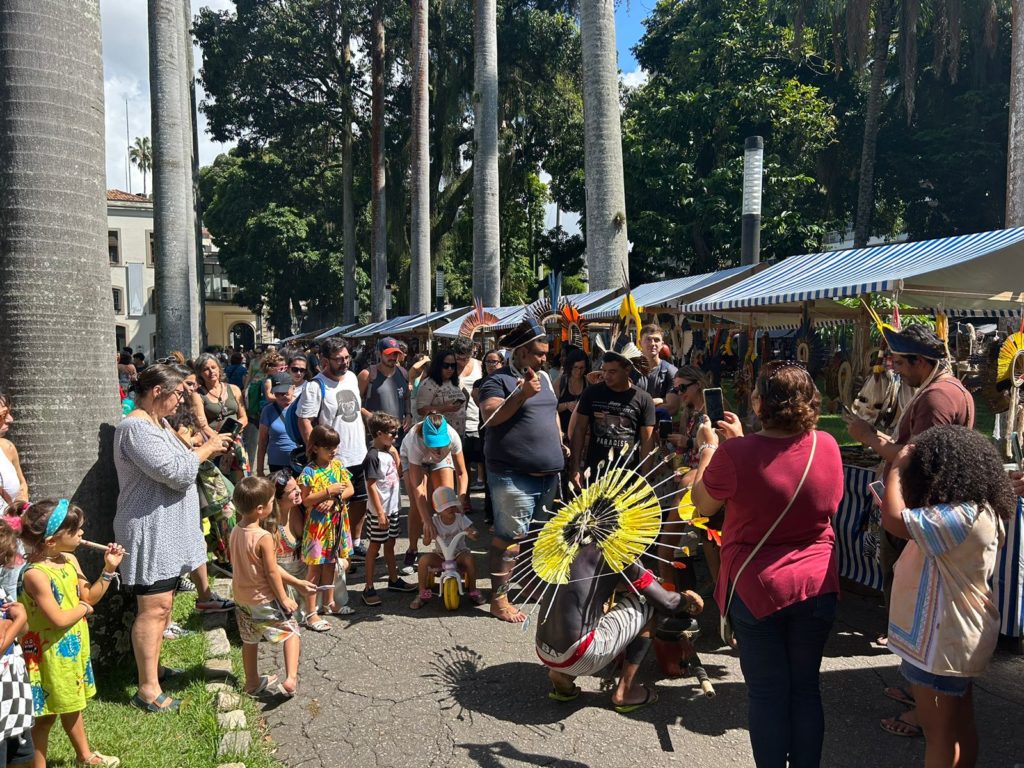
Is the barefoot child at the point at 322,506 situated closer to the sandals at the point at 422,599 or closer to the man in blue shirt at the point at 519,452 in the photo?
the sandals at the point at 422,599

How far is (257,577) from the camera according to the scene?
12.6ft

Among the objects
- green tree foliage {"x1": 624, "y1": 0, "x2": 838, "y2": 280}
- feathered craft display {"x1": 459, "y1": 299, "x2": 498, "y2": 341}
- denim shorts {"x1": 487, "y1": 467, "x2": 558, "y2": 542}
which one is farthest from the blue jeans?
green tree foliage {"x1": 624, "y1": 0, "x2": 838, "y2": 280}

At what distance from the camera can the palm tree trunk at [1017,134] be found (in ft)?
29.4

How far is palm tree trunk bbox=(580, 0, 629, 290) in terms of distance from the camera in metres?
10.5

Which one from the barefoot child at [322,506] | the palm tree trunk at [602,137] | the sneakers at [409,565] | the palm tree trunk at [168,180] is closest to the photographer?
the barefoot child at [322,506]

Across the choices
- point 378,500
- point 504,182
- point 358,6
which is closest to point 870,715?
point 378,500

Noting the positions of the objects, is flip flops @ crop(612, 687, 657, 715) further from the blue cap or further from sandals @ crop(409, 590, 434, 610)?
the blue cap

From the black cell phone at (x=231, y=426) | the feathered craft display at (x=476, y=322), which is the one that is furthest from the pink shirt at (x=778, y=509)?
the feathered craft display at (x=476, y=322)

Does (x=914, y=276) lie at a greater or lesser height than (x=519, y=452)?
greater

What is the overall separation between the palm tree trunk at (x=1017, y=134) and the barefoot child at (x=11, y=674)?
10424mm

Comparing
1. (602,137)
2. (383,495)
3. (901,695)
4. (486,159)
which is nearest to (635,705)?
(901,695)

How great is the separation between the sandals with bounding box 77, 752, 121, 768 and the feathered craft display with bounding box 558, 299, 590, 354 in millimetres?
5242

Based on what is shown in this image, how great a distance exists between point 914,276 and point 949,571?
11.3 ft

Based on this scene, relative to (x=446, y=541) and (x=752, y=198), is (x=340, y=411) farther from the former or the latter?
(x=752, y=198)
